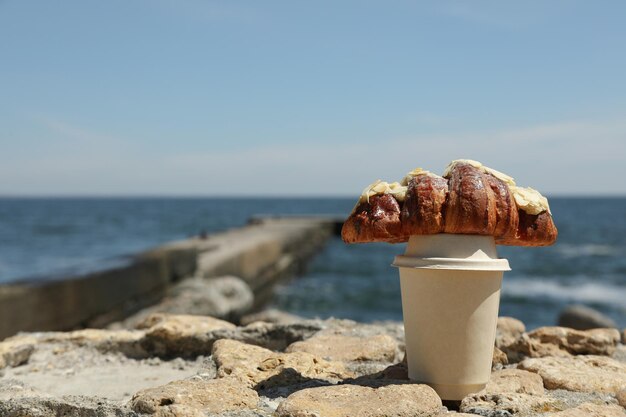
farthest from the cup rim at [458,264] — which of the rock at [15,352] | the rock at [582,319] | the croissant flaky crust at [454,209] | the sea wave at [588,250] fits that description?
the sea wave at [588,250]

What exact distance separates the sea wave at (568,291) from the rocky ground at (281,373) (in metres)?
14.5

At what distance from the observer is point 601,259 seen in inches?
1157

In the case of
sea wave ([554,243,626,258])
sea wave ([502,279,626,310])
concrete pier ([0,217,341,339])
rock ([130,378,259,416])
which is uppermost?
rock ([130,378,259,416])

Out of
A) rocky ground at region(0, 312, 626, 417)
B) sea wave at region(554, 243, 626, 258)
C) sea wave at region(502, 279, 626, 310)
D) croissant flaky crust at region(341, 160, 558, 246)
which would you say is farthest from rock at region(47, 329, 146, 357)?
sea wave at region(554, 243, 626, 258)

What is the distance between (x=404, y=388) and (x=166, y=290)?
31.3 ft

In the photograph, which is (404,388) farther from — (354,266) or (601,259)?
(601,259)

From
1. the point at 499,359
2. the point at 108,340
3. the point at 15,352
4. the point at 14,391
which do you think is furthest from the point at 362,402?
the point at 15,352

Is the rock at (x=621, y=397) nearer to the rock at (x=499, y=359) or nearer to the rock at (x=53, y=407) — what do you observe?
the rock at (x=499, y=359)

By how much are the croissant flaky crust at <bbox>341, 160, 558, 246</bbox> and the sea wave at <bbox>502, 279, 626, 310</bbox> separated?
15382 mm

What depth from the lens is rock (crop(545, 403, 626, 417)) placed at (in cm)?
256

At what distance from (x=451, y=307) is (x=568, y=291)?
18138mm

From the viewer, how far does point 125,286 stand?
9789mm

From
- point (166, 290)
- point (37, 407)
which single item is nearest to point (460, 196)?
point (37, 407)

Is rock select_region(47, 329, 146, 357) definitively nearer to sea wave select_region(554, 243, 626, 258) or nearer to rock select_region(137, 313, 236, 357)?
rock select_region(137, 313, 236, 357)
